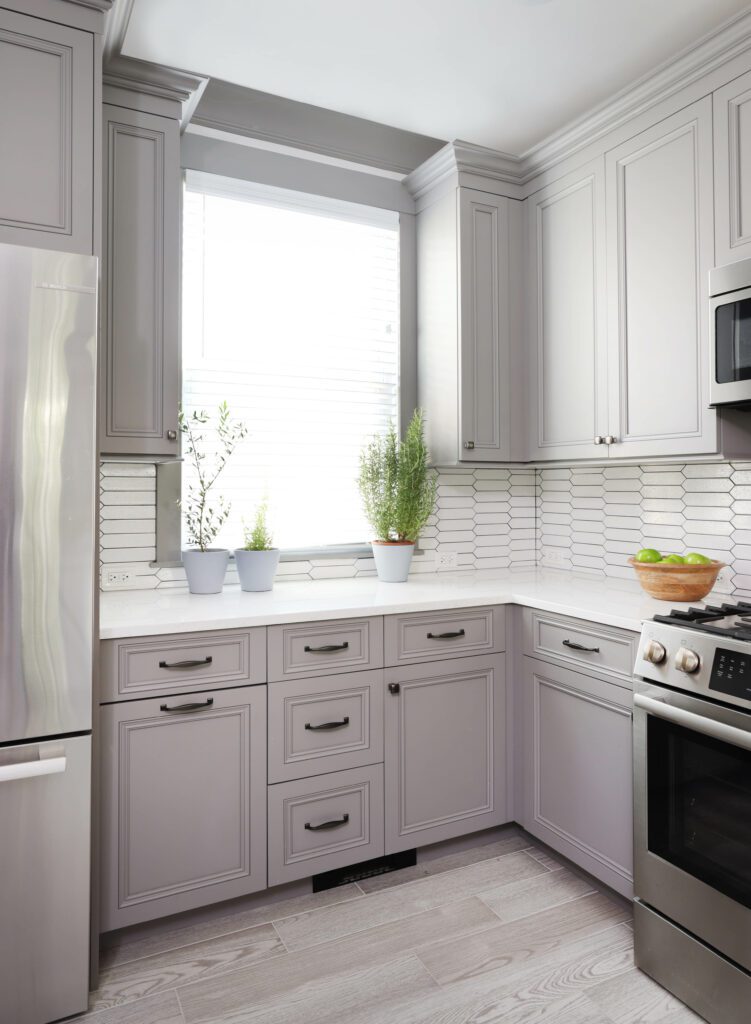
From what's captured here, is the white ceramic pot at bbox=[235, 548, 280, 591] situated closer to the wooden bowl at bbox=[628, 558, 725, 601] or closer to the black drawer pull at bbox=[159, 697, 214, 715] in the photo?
the black drawer pull at bbox=[159, 697, 214, 715]

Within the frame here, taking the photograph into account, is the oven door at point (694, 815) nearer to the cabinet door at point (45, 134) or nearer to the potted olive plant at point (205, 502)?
the potted olive plant at point (205, 502)

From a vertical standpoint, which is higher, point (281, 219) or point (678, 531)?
point (281, 219)

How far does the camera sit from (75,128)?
183 cm

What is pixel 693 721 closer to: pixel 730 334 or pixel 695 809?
pixel 695 809

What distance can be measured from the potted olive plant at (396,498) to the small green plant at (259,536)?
0.45m

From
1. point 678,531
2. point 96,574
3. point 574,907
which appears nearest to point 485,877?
point 574,907

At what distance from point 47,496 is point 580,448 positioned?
1843 millimetres

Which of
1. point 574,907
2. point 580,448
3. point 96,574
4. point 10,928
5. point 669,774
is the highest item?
point 580,448

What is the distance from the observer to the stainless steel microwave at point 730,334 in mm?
1926

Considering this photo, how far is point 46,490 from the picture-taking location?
157 cm

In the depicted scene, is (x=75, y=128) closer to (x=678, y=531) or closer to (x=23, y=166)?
(x=23, y=166)

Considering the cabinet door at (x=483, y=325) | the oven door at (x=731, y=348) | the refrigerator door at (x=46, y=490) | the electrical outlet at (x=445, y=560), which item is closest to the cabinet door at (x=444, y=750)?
the electrical outlet at (x=445, y=560)

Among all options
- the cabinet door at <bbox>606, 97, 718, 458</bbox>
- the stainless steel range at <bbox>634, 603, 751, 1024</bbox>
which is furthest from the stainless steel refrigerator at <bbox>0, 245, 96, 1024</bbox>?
the cabinet door at <bbox>606, 97, 718, 458</bbox>

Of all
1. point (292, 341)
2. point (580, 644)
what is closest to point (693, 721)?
point (580, 644)
